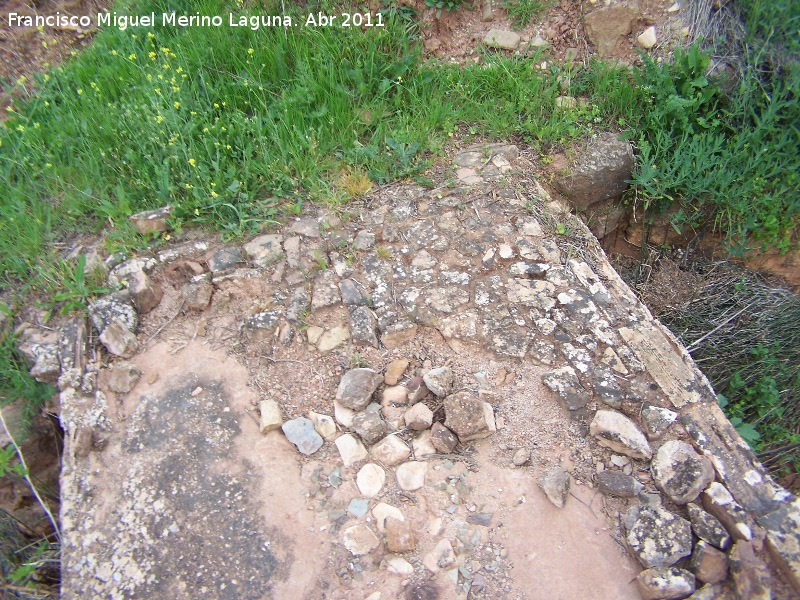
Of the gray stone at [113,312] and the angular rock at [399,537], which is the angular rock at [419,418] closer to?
the angular rock at [399,537]

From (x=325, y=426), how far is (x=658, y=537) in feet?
4.26

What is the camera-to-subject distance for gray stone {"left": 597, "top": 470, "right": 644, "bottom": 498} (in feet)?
7.10

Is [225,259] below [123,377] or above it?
above

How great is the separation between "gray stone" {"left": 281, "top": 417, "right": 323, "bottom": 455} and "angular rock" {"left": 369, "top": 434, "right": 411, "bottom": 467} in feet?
0.75

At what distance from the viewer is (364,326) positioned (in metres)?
2.62

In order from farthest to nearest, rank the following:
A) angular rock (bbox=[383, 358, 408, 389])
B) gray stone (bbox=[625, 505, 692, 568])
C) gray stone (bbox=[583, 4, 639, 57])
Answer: gray stone (bbox=[583, 4, 639, 57]), angular rock (bbox=[383, 358, 408, 389]), gray stone (bbox=[625, 505, 692, 568])

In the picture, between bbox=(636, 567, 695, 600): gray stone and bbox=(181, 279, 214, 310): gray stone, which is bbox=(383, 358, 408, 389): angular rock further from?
bbox=(636, 567, 695, 600): gray stone

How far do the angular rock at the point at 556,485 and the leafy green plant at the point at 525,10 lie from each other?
268 centimetres

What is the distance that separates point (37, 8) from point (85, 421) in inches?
132

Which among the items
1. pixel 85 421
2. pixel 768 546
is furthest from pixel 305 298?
pixel 768 546

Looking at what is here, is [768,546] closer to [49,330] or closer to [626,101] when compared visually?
[626,101]

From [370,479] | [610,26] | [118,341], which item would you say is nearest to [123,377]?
[118,341]

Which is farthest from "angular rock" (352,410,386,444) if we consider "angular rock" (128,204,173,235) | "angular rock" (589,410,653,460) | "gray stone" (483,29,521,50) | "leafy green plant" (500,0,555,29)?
"leafy green plant" (500,0,555,29)

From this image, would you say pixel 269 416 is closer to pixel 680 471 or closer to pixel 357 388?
pixel 357 388
